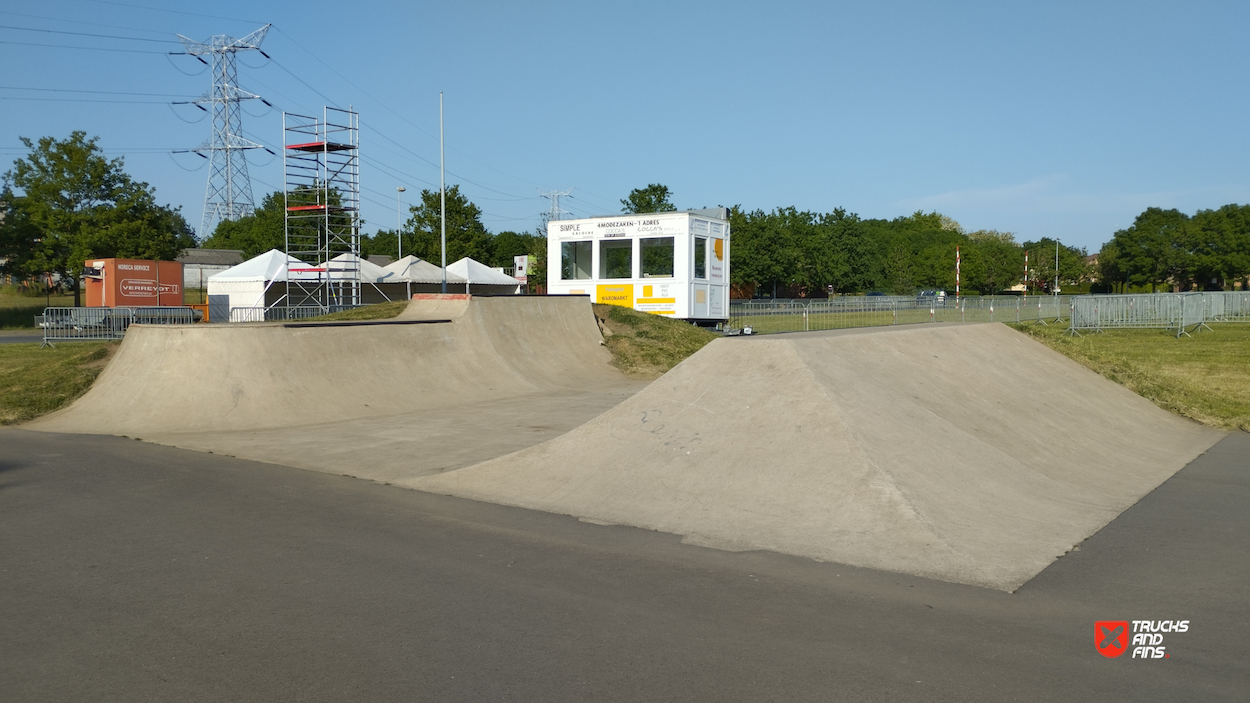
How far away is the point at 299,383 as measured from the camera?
1318 cm

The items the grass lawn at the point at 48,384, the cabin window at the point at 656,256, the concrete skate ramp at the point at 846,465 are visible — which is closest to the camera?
the concrete skate ramp at the point at 846,465

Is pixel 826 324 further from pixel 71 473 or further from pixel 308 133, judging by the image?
pixel 71 473

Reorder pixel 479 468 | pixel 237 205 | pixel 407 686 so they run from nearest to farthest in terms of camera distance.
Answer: pixel 407 686 → pixel 479 468 → pixel 237 205

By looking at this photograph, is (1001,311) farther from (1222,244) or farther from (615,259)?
(1222,244)

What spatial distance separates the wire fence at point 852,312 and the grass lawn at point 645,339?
379 cm

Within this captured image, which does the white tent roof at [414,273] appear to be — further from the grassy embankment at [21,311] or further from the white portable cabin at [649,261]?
the grassy embankment at [21,311]

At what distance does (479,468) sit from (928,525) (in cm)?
438

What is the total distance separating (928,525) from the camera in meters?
5.91

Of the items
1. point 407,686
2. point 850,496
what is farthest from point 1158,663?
point 407,686

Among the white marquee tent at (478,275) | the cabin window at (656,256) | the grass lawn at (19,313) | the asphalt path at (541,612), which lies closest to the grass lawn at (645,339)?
the cabin window at (656,256)

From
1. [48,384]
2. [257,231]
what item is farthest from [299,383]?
[257,231]

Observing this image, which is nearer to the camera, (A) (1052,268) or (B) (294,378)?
(B) (294,378)

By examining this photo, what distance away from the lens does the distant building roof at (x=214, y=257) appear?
2694 inches

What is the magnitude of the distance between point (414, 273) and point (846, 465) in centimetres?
3213
